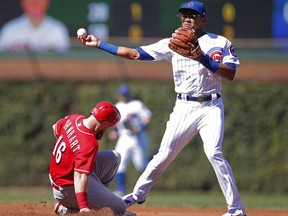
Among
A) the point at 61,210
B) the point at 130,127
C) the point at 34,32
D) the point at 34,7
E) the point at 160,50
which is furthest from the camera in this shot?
the point at 34,32

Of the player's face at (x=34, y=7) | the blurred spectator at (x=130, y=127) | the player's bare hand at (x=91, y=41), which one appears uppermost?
the player's face at (x=34, y=7)

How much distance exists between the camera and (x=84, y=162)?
607 cm

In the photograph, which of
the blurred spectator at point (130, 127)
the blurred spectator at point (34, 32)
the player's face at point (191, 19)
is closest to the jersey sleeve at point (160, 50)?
the player's face at point (191, 19)

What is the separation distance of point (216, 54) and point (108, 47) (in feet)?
3.40

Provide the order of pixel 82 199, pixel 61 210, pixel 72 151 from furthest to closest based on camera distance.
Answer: pixel 61 210
pixel 72 151
pixel 82 199

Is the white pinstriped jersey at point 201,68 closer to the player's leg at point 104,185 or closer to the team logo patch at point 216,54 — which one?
the team logo patch at point 216,54

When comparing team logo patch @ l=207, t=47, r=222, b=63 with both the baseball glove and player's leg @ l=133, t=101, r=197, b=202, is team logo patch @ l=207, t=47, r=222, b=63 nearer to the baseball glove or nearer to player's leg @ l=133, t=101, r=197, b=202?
the baseball glove

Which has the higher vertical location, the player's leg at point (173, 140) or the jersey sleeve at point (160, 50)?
the jersey sleeve at point (160, 50)

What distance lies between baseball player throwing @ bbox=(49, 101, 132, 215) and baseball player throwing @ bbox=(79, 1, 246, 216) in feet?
1.80

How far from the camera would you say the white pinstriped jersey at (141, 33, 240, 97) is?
7.00m

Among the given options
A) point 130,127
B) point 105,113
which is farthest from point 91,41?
point 130,127

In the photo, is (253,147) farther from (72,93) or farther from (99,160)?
(99,160)

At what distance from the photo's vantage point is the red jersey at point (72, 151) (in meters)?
6.09

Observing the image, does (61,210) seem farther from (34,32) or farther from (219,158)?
(34,32)
